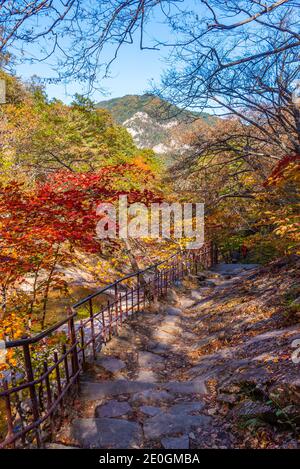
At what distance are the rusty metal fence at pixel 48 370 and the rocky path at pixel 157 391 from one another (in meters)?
0.23

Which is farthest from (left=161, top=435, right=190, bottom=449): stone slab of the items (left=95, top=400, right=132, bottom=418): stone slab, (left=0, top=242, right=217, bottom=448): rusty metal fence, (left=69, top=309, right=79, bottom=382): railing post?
(left=69, top=309, right=79, bottom=382): railing post

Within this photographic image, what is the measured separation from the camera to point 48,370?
3266mm

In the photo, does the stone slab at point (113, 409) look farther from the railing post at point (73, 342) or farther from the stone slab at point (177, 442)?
the stone slab at point (177, 442)

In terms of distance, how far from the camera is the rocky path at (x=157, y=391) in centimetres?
329

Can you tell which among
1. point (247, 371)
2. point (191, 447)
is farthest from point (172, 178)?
point (191, 447)

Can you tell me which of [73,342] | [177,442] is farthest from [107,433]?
[73,342]

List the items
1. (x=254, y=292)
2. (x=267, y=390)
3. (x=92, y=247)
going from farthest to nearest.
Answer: (x=254, y=292) → (x=92, y=247) → (x=267, y=390)

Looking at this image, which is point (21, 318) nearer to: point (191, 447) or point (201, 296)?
point (191, 447)

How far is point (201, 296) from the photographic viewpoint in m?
12.8

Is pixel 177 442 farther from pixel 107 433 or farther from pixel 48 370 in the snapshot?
pixel 48 370

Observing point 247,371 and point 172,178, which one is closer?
point 247,371

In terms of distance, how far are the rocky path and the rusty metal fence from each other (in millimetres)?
232

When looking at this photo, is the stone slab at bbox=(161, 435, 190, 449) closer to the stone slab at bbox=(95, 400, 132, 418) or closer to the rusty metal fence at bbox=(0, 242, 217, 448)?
the stone slab at bbox=(95, 400, 132, 418)

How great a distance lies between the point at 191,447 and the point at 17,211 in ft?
16.1
